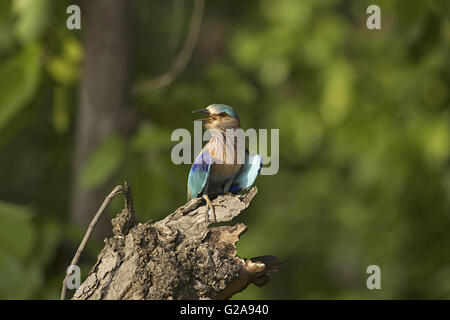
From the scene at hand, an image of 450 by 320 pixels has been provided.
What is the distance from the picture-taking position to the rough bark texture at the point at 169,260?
1.10m

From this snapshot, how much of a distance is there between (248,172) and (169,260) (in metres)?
0.30

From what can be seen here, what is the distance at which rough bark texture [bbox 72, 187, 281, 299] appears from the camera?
1098 mm

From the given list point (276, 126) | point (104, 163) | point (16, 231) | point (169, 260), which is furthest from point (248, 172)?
point (276, 126)

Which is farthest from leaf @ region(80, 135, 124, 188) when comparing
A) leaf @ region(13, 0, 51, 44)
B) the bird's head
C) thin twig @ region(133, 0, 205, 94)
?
the bird's head

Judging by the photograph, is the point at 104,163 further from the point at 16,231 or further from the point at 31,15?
the point at 31,15

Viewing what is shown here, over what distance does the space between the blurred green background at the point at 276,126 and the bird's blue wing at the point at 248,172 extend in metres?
0.82

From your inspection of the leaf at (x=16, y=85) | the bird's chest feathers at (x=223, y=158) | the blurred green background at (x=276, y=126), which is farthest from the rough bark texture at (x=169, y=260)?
the leaf at (x=16, y=85)

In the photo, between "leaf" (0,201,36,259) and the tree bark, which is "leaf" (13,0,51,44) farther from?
"leaf" (0,201,36,259)

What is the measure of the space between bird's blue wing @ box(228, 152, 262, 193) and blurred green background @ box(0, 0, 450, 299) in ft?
2.70

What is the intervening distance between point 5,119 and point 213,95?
799 millimetres

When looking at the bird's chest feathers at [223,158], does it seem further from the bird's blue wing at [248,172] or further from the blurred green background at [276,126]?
the blurred green background at [276,126]

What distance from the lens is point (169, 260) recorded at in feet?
3.63
